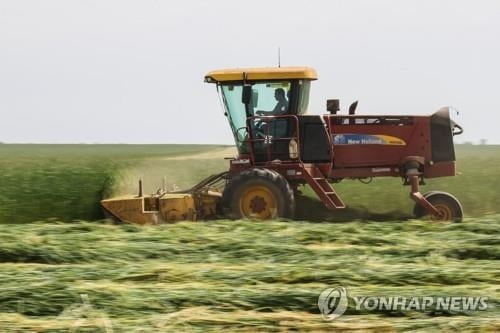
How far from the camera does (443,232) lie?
860cm

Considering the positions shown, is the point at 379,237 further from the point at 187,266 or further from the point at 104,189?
the point at 104,189

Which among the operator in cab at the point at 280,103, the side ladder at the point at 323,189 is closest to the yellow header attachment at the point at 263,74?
the operator in cab at the point at 280,103

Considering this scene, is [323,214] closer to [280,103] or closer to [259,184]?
[259,184]

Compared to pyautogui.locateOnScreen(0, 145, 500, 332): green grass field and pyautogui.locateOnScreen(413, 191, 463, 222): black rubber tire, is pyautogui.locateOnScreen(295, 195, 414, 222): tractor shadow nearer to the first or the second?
pyautogui.locateOnScreen(413, 191, 463, 222): black rubber tire

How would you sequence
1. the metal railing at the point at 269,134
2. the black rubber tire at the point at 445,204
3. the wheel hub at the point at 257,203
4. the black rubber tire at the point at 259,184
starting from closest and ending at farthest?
the black rubber tire at the point at 259,184, the wheel hub at the point at 257,203, the black rubber tire at the point at 445,204, the metal railing at the point at 269,134

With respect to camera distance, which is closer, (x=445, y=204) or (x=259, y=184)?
(x=259, y=184)

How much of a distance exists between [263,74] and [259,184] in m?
1.69

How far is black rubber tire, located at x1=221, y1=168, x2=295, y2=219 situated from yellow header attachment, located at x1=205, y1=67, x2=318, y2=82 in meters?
1.45

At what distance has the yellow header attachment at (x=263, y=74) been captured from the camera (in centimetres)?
1175

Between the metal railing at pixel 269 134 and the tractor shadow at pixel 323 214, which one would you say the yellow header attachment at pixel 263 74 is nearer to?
the metal railing at pixel 269 134

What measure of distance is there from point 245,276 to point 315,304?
0.87 metres

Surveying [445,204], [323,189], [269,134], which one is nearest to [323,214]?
[323,189]

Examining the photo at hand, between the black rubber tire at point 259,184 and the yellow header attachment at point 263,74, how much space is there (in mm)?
1446

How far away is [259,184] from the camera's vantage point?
11312mm
